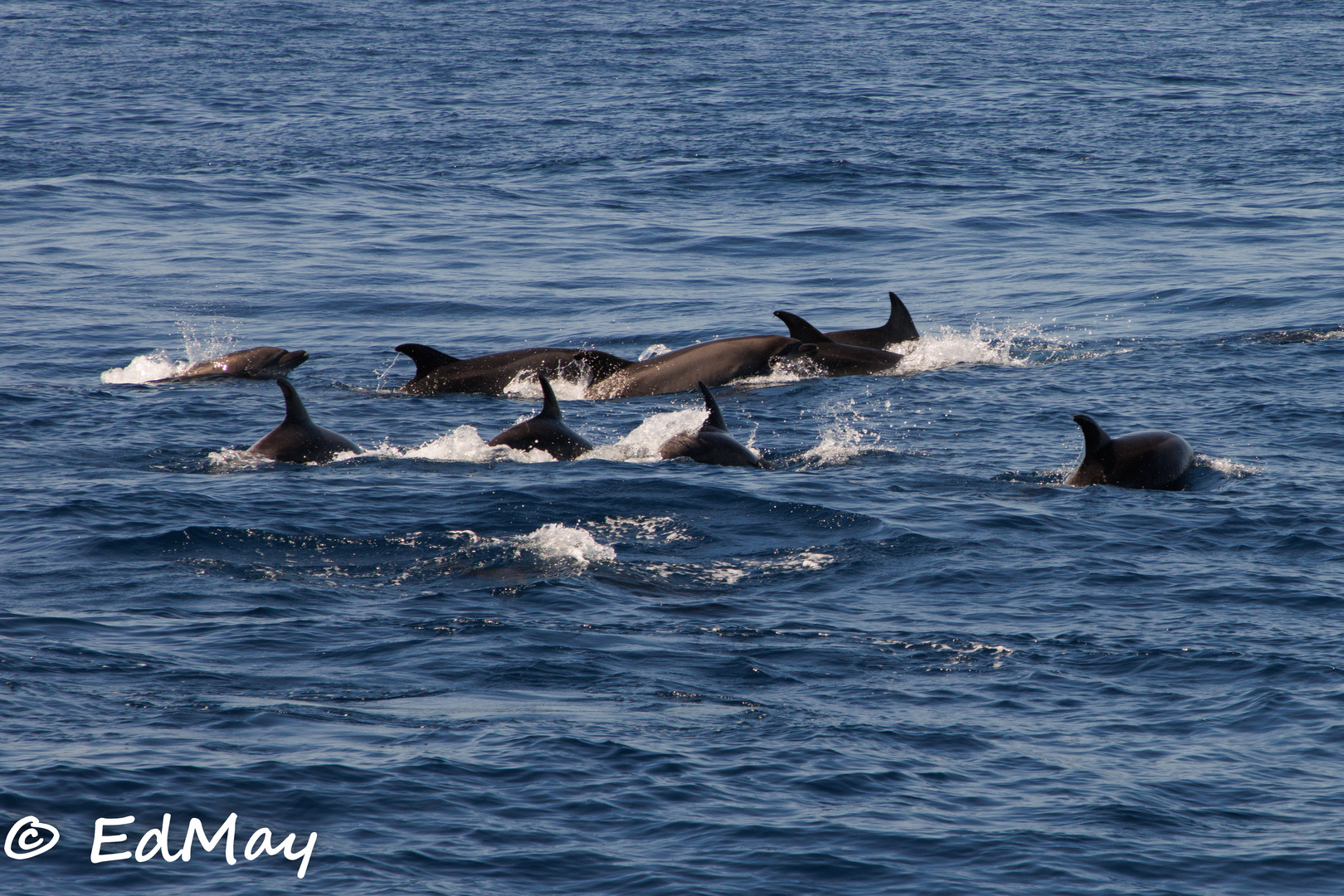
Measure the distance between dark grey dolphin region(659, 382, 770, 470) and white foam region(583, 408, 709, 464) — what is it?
0.20 m

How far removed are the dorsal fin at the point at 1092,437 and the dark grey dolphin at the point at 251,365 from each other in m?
10.9

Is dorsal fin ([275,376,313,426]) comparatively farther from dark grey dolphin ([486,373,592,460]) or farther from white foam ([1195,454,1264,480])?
white foam ([1195,454,1264,480])

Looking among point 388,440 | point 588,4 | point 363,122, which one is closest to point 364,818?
point 388,440

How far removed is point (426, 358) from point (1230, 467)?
9.91 metres

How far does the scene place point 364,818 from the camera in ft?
29.6

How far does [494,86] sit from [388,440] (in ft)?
101

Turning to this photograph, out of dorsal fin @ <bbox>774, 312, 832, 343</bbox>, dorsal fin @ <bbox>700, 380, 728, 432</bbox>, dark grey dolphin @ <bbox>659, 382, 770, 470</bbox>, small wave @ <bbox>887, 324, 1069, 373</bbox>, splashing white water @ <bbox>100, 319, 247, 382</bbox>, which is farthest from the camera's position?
small wave @ <bbox>887, 324, 1069, 373</bbox>

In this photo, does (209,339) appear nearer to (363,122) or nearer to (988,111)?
(363,122)

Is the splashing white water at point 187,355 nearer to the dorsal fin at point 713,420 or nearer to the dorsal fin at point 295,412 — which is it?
the dorsal fin at point 295,412

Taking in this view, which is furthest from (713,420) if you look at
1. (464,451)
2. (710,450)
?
(464,451)

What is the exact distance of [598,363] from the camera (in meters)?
20.9

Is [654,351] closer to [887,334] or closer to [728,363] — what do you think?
[728,363]

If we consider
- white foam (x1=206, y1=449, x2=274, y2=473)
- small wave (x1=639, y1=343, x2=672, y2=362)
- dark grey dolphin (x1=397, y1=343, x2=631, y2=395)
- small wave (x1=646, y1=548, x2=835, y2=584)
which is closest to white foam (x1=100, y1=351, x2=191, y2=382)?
dark grey dolphin (x1=397, y1=343, x2=631, y2=395)

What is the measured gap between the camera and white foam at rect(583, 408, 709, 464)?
16984 mm
